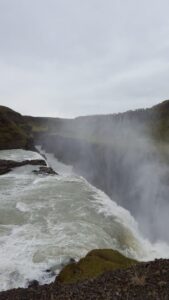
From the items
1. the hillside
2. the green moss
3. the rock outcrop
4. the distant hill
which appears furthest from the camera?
the hillside

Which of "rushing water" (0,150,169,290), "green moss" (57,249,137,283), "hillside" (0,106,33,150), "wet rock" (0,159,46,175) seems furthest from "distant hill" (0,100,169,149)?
"green moss" (57,249,137,283)

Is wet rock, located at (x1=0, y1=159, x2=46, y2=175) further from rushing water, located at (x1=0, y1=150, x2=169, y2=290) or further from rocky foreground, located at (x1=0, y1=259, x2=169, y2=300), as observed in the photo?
rocky foreground, located at (x1=0, y1=259, x2=169, y2=300)

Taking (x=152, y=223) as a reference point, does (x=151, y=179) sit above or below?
above

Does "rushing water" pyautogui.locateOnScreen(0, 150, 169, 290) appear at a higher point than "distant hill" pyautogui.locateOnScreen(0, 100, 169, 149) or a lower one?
lower

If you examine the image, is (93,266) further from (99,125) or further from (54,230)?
(99,125)

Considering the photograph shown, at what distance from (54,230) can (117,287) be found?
23.6 ft

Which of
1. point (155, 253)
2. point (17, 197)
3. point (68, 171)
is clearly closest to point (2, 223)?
point (17, 197)

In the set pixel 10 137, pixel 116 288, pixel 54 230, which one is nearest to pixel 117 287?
pixel 116 288

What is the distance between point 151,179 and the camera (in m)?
23.0

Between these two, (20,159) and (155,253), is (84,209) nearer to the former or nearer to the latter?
(155,253)

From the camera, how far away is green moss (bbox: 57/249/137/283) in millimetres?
10039

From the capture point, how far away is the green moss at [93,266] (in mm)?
10039

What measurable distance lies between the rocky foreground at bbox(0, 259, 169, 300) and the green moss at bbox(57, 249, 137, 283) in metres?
0.83

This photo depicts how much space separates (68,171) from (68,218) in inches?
888
